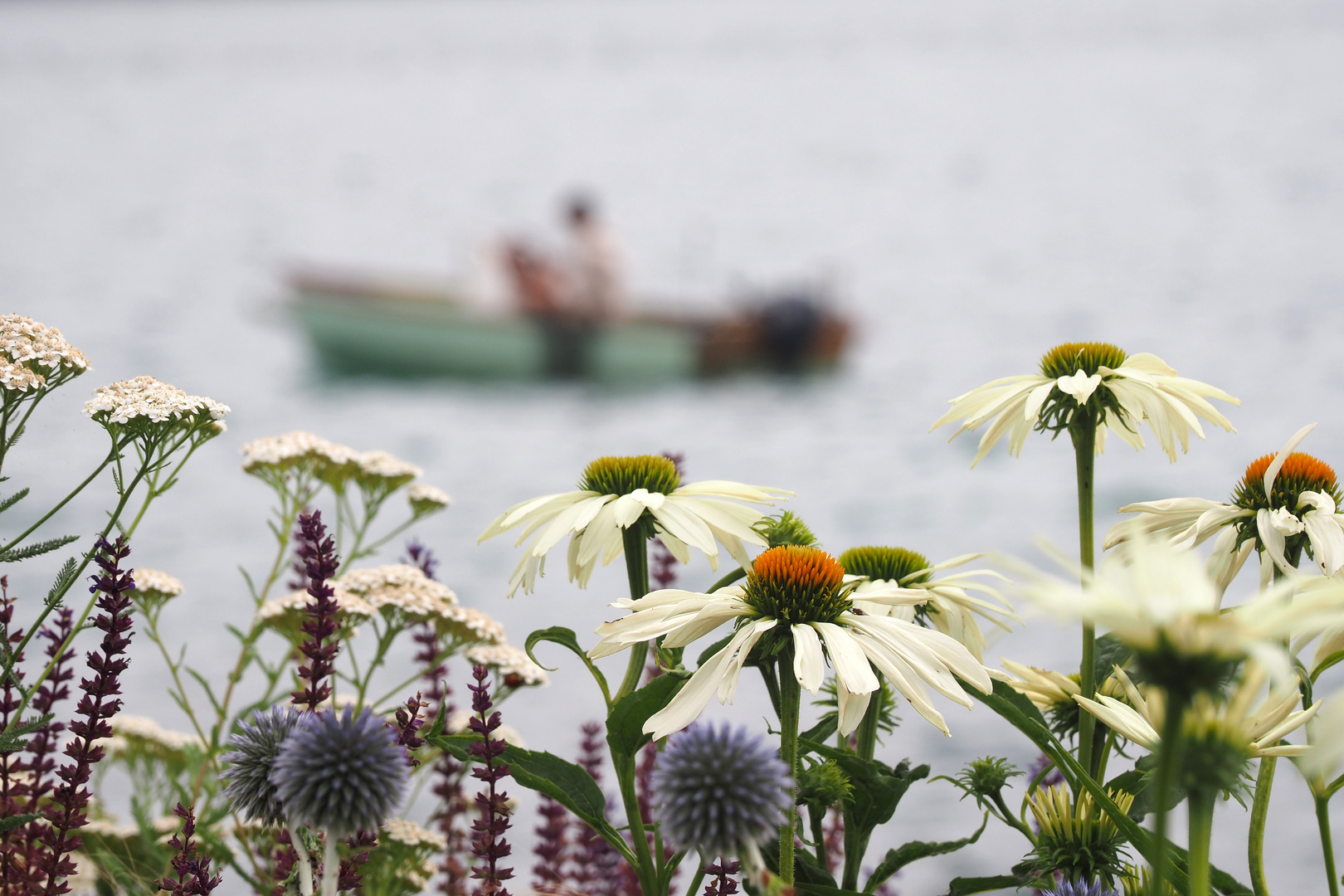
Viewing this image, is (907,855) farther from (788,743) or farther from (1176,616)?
(1176,616)

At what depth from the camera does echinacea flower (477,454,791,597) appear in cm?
122

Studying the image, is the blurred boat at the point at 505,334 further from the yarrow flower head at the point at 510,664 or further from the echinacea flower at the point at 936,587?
the echinacea flower at the point at 936,587

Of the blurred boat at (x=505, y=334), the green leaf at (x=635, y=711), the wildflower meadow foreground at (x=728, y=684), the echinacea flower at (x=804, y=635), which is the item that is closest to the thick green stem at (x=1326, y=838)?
the wildflower meadow foreground at (x=728, y=684)

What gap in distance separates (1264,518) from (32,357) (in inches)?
49.4

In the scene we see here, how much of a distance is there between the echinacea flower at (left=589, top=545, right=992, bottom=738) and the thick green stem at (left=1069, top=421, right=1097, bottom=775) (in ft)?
0.77

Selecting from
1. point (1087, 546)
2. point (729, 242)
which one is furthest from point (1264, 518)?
point (729, 242)

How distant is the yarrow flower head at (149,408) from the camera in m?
1.13

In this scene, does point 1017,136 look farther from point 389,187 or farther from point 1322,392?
point 1322,392

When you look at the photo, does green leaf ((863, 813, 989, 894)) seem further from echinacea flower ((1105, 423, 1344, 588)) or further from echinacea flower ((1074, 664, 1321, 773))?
echinacea flower ((1105, 423, 1344, 588))

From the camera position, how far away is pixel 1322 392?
19.8 metres

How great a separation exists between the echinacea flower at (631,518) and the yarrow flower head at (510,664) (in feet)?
0.50

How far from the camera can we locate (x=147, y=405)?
1136 millimetres

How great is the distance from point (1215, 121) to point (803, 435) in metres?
31.9

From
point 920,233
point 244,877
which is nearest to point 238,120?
point 920,233
